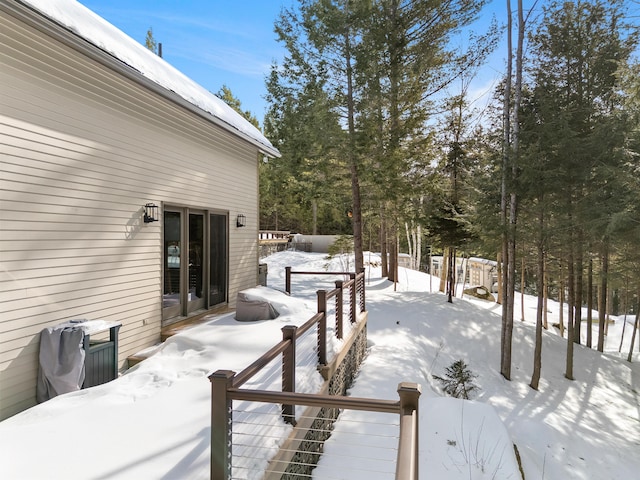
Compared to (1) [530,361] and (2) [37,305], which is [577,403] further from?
(2) [37,305]

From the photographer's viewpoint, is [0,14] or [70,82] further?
[70,82]

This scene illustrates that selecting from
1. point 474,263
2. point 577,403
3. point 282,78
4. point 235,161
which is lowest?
point 577,403

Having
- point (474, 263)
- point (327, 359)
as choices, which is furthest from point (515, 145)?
point (474, 263)

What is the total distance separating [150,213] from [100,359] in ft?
7.07

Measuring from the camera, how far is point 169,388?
11.6ft

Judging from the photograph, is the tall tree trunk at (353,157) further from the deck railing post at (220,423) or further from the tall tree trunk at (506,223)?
the deck railing post at (220,423)

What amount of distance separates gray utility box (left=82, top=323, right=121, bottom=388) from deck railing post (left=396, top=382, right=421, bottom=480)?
11.0 ft

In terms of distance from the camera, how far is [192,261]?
21.1 feet

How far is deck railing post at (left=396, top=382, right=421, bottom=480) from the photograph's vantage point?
55.8 inches

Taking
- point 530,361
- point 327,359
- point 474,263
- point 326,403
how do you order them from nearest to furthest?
point 326,403
point 327,359
point 530,361
point 474,263

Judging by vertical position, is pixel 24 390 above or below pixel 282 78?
below

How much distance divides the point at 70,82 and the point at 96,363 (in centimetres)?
304

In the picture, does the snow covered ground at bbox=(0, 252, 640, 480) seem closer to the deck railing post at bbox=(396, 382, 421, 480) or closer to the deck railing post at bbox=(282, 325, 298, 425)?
the deck railing post at bbox=(282, 325, 298, 425)

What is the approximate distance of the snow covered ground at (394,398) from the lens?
2510 millimetres
